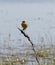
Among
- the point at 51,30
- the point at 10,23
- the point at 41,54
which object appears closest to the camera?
the point at 41,54

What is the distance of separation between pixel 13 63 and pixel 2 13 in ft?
25.5

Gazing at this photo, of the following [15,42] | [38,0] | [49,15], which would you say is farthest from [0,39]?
[38,0]

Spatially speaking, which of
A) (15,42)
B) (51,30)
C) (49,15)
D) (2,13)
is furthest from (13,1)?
(15,42)

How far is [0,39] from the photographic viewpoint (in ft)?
23.8

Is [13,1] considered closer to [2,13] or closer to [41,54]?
[2,13]

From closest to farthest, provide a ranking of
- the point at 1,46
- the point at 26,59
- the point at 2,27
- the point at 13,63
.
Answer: the point at 13,63 < the point at 26,59 < the point at 1,46 < the point at 2,27

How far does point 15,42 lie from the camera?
6.61 m

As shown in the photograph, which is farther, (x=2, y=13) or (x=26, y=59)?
(x=2, y=13)

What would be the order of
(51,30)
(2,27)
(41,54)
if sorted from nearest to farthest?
1. (41,54)
2. (51,30)
3. (2,27)

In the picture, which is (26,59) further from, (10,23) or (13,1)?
(13,1)

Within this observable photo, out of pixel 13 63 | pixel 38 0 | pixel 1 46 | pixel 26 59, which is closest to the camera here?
pixel 13 63

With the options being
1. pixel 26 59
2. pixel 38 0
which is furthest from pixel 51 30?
pixel 38 0

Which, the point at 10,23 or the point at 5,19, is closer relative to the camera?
the point at 10,23

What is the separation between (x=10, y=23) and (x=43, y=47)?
4626 mm
